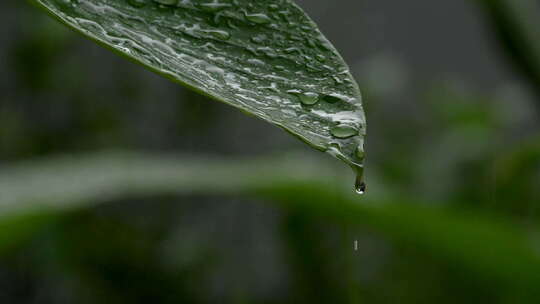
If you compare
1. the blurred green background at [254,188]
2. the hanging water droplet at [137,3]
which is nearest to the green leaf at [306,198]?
the blurred green background at [254,188]

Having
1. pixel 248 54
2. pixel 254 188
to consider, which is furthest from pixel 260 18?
pixel 254 188

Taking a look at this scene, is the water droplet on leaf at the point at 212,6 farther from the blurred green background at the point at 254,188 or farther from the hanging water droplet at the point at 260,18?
the blurred green background at the point at 254,188

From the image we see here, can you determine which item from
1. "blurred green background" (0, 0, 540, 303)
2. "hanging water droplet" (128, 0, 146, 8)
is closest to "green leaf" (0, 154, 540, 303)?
"blurred green background" (0, 0, 540, 303)

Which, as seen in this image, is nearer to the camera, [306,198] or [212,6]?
[212,6]

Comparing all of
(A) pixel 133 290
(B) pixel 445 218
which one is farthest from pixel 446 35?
(B) pixel 445 218

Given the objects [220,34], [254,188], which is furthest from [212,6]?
[254,188]

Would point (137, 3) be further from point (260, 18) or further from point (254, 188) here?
point (254, 188)

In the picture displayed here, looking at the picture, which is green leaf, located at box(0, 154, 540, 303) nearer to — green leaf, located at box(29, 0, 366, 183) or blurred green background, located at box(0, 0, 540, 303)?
blurred green background, located at box(0, 0, 540, 303)
